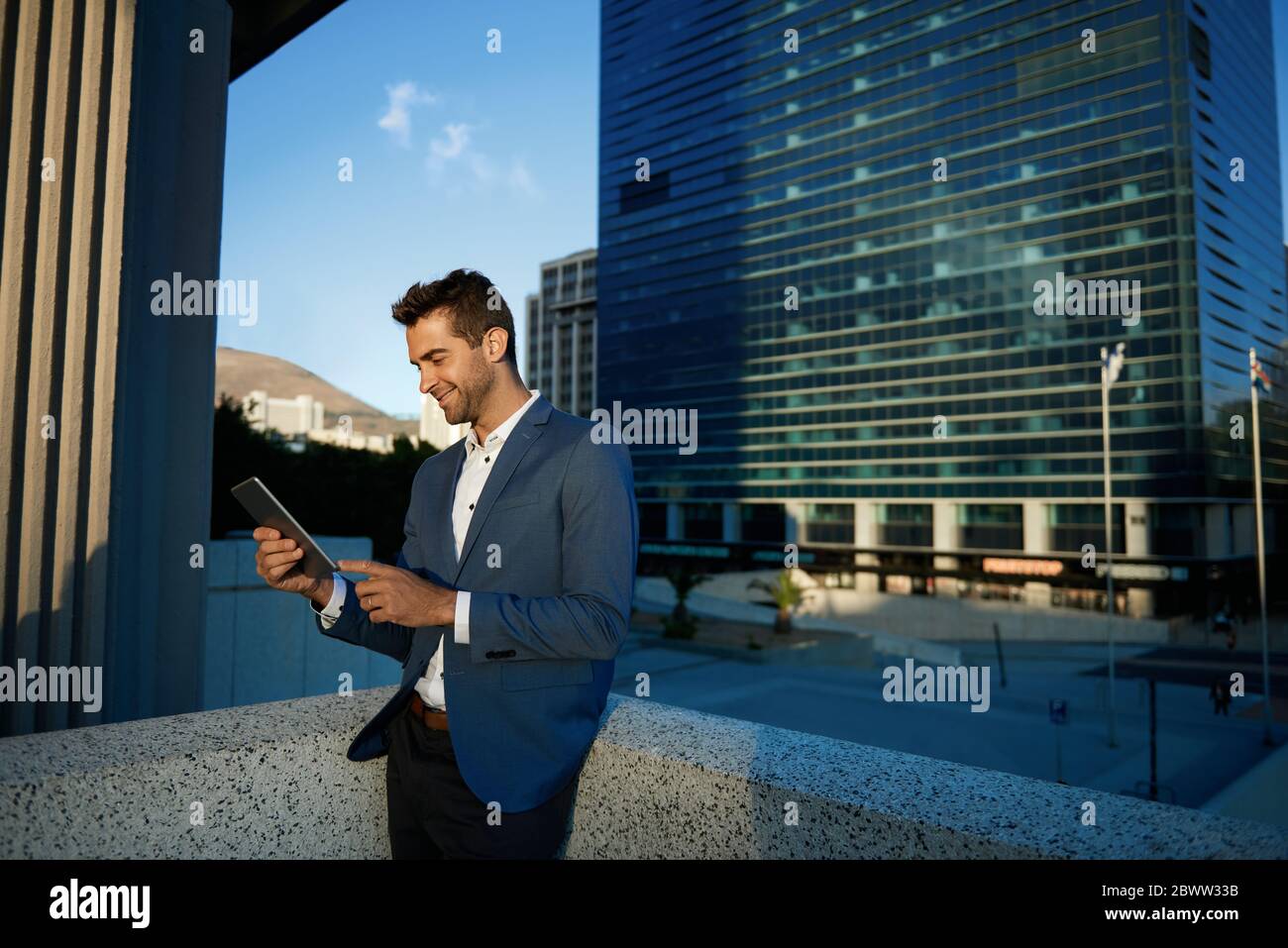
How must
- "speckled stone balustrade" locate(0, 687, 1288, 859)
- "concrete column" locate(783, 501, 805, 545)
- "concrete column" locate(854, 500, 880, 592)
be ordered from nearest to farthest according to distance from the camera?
"speckled stone balustrade" locate(0, 687, 1288, 859)
"concrete column" locate(854, 500, 880, 592)
"concrete column" locate(783, 501, 805, 545)

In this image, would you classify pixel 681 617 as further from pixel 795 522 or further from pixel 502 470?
pixel 795 522

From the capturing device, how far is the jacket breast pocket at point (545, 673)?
1925mm

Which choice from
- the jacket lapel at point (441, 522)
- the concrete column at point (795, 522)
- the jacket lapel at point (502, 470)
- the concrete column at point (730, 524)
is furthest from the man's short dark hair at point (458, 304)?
the concrete column at point (730, 524)

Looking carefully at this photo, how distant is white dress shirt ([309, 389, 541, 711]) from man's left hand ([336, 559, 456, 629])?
287 mm

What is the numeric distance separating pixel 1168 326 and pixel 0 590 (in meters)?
70.1

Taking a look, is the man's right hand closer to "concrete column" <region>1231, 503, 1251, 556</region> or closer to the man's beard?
the man's beard

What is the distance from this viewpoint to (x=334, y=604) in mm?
2270

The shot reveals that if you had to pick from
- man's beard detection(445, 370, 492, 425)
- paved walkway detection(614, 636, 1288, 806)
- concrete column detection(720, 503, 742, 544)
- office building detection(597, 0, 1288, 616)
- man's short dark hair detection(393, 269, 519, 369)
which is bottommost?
paved walkway detection(614, 636, 1288, 806)

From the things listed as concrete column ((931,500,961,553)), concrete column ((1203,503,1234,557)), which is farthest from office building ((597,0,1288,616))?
concrete column ((1203,503,1234,557))

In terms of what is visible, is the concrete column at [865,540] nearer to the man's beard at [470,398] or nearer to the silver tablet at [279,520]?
the man's beard at [470,398]

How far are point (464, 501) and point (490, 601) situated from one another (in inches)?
20.2

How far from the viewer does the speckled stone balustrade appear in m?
1.53

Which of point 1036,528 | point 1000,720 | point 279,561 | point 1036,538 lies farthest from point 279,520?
point 1036,528
